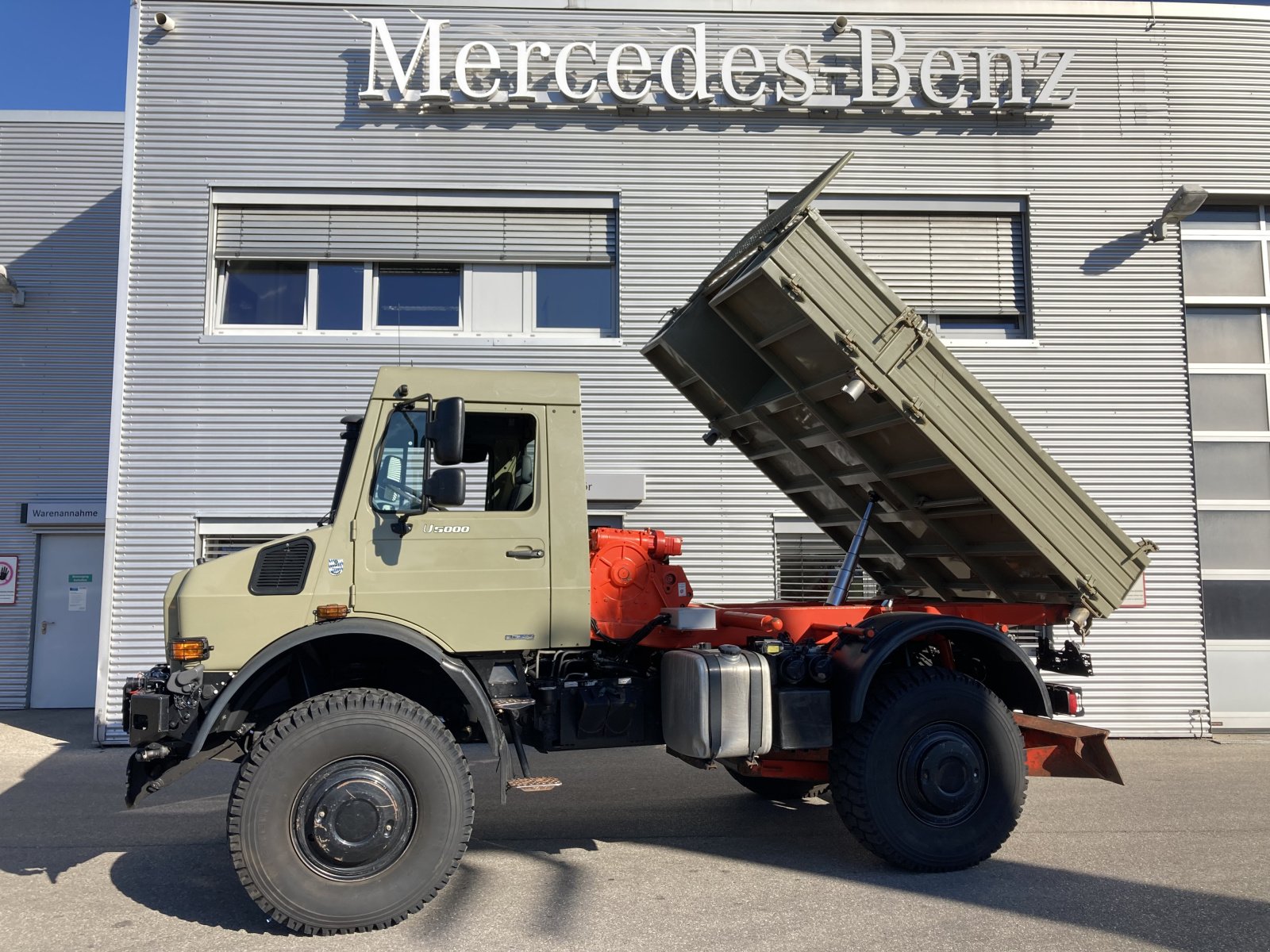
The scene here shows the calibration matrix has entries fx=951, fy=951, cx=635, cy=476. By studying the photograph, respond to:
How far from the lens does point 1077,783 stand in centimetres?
799

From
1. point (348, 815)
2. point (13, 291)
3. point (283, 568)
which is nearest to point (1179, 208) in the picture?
point (283, 568)

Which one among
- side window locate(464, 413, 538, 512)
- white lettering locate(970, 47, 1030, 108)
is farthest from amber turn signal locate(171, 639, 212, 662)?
white lettering locate(970, 47, 1030, 108)

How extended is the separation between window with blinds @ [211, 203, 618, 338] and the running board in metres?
6.30

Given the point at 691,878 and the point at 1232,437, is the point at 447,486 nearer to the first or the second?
the point at 691,878

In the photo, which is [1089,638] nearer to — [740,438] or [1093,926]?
[740,438]

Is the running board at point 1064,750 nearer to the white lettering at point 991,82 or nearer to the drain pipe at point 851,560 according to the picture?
the drain pipe at point 851,560

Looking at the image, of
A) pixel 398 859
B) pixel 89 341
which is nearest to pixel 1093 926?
pixel 398 859

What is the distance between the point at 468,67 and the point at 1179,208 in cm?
787

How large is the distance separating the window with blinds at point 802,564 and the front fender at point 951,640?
4103 millimetres

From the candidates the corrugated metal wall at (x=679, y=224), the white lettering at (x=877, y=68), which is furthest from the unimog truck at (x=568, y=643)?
the white lettering at (x=877, y=68)

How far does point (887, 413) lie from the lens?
5430 millimetres

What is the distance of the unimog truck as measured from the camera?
4660 millimetres

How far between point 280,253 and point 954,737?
8547 millimetres

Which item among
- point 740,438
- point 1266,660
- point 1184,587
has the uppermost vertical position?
point 740,438
